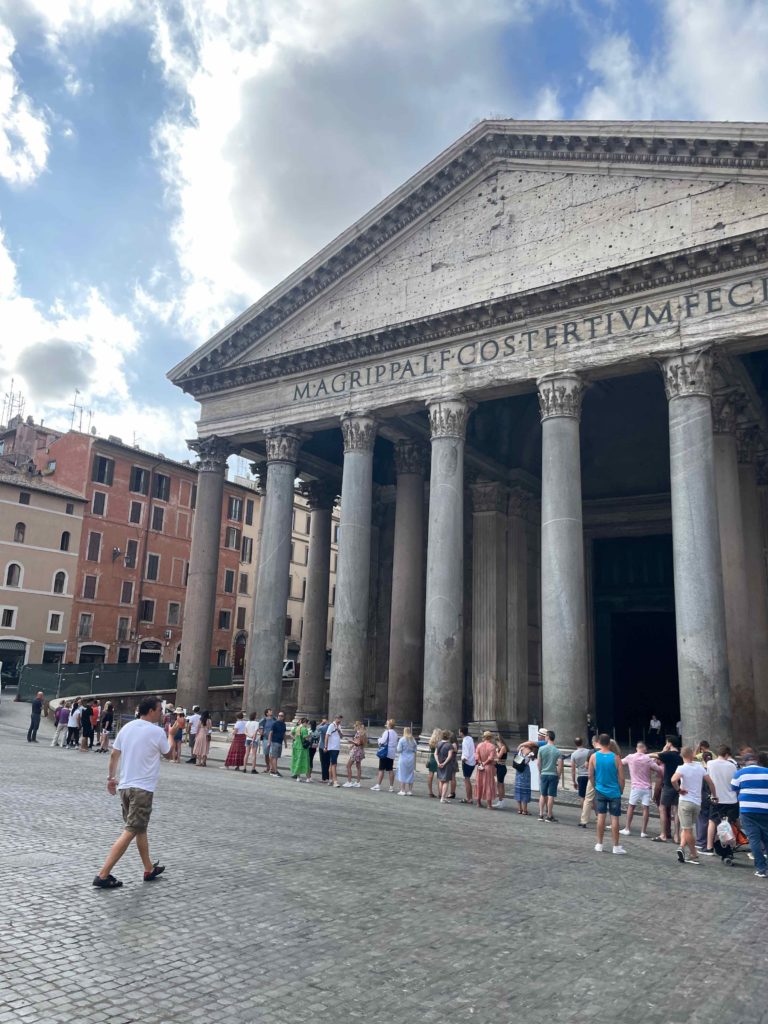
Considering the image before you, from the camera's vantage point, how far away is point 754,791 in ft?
26.1

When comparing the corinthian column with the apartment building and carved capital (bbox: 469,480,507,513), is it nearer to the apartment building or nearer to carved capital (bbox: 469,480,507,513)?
carved capital (bbox: 469,480,507,513)

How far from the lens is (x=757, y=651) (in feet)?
60.8

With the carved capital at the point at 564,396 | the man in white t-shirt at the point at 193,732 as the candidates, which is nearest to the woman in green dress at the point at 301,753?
the man in white t-shirt at the point at 193,732

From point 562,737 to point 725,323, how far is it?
8.60 metres

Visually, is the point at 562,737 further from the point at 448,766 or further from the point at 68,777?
the point at 68,777

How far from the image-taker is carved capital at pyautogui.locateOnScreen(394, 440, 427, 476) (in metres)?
22.8

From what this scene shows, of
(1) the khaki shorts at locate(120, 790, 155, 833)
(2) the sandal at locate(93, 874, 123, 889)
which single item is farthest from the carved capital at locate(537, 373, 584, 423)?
(2) the sandal at locate(93, 874, 123, 889)

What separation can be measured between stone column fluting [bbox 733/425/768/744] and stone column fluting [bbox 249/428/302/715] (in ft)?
37.5

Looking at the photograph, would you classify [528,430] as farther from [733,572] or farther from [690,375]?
[690,375]

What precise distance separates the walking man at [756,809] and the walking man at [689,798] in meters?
0.66

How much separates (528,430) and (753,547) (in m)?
8.18

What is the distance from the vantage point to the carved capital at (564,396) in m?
16.7

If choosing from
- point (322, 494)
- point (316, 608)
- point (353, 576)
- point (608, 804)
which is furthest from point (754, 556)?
point (322, 494)

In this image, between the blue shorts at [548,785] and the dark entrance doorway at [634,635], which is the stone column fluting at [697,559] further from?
the dark entrance doorway at [634,635]
